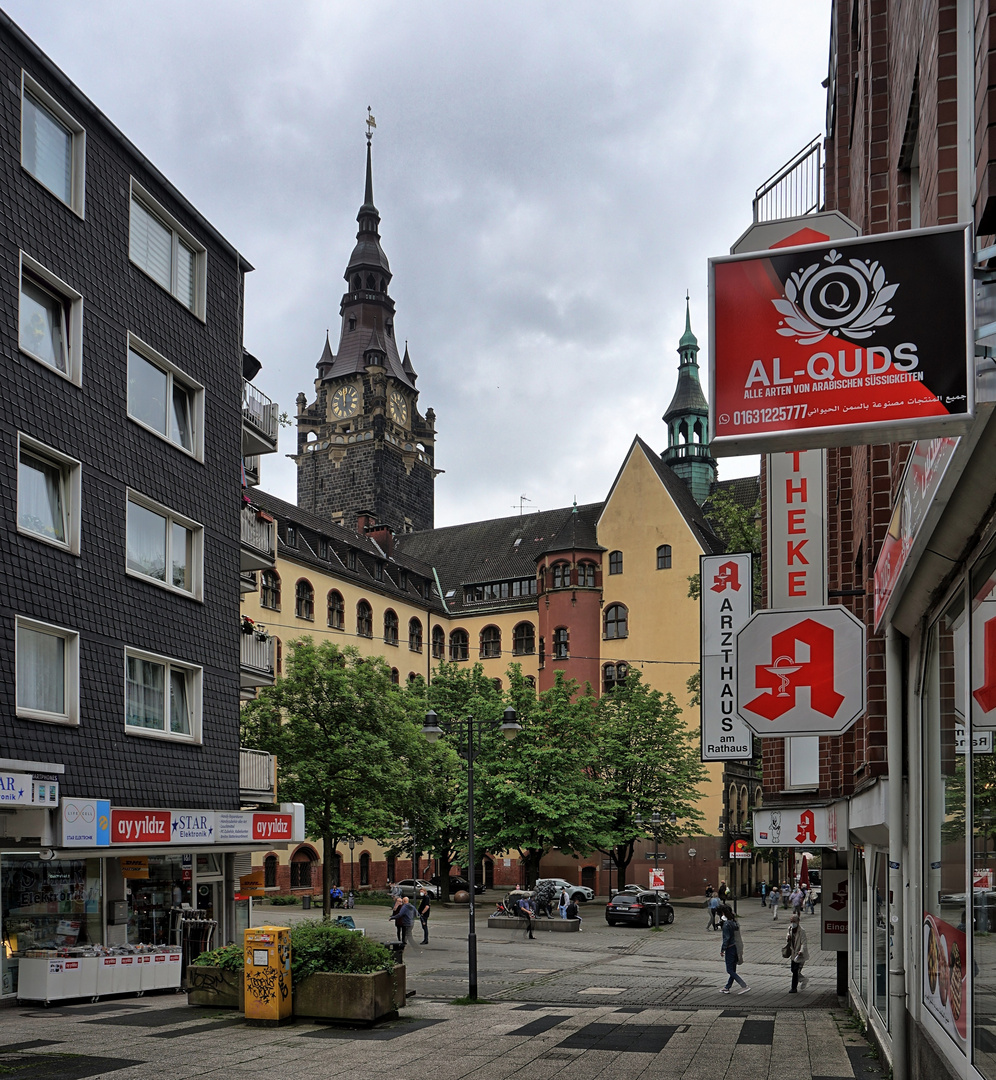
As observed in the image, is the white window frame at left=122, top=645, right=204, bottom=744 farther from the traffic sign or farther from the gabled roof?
the gabled roof

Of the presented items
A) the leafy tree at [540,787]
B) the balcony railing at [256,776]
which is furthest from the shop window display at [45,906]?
the leafy tree at [540,787]

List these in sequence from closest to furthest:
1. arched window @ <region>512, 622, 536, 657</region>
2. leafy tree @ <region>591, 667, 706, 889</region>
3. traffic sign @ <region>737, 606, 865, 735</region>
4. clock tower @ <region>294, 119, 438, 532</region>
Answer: traffic sign @ <region>737, 606, 865, 735</region>
leafy tree @ <region>591, 667, 706, 889</region>
arched window @ <region>512, 622, 536, 657</region>
clock tower @ <region>294, 119, 438, 532</region>

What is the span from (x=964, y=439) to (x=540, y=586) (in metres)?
65.8

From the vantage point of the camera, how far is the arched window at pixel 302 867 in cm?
5659

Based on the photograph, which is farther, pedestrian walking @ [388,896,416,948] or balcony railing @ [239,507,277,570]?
pedestrian walking @ [388,896,416,948]

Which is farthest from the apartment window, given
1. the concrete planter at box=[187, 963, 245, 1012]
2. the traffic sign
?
the traffic sign

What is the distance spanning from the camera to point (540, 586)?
232ft

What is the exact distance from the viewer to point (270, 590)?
57.4m

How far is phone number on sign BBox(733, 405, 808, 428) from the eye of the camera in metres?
4.92

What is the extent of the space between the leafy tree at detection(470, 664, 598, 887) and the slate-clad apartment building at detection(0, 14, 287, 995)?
24.2 meters

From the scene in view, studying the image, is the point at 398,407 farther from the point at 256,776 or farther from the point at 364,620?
the point at 256,776

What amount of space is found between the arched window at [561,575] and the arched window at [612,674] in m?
4.88

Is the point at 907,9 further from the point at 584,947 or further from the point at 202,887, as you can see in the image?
the point at 584,947

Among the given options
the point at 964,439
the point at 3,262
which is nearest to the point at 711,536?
the point at 3,262
